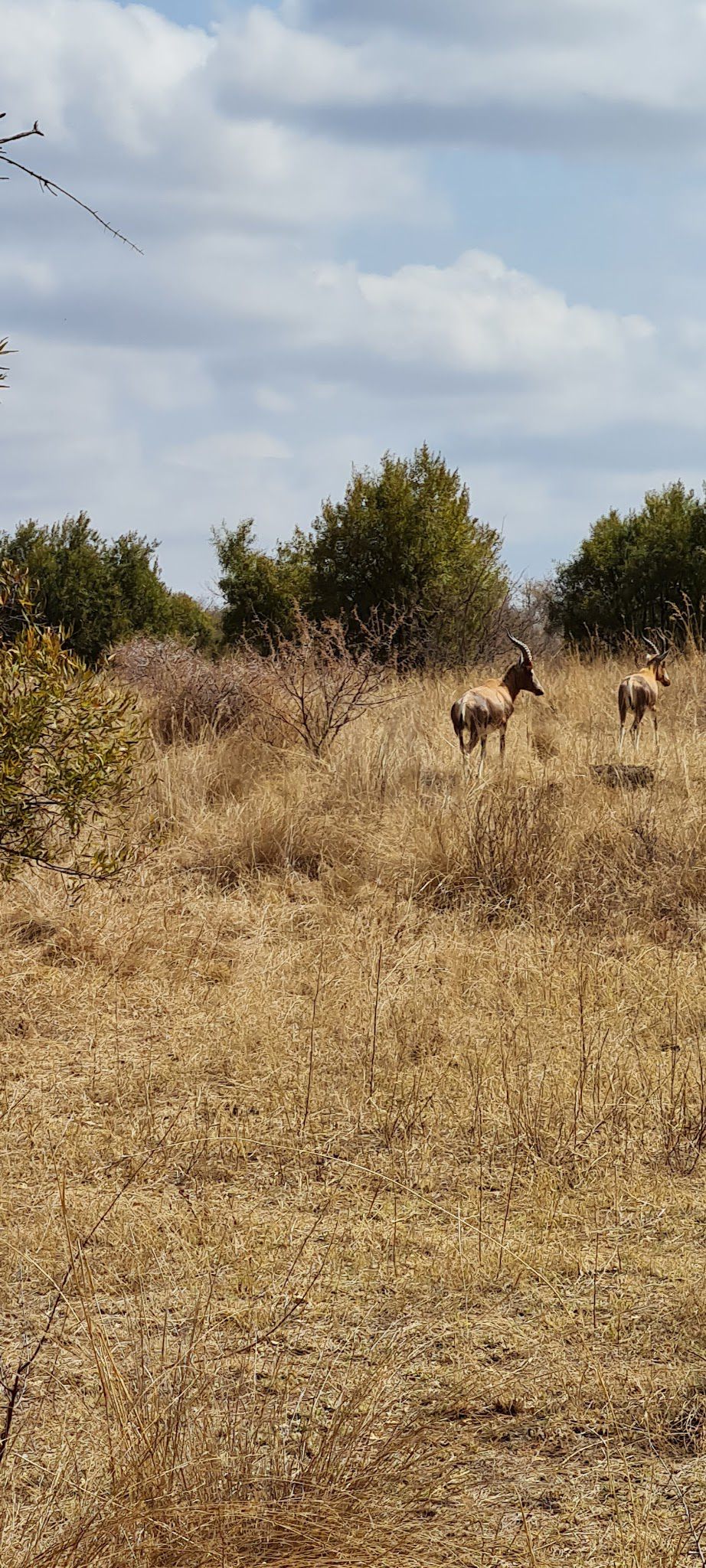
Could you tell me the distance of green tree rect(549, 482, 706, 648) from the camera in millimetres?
19500

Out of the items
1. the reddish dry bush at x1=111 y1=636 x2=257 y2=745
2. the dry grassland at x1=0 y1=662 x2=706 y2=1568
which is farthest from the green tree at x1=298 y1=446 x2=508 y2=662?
the dry grassland at x1=0 y1=662 x2=706 y2=1568

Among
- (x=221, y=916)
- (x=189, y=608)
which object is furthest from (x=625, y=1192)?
(x=189, y=608)

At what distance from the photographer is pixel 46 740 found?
532cm

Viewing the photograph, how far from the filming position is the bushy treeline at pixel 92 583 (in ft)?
74.7

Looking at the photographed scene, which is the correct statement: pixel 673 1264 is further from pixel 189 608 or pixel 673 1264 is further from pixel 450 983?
pixel 189 608

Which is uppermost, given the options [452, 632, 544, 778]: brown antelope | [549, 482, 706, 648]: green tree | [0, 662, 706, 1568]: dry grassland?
[549, 482, 706, 648]: green tree

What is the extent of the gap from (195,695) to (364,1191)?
8.67 meters

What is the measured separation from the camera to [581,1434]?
2930 mm

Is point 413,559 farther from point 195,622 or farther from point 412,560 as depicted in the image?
point 195,622

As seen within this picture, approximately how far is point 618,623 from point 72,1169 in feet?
56.0

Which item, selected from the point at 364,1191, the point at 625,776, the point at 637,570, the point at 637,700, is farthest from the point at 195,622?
the point at 364,1191

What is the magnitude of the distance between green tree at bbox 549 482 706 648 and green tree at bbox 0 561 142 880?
577 inches

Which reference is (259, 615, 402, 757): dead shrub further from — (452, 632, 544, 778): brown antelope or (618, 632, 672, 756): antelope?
(618, 632, 672, 756): antelope

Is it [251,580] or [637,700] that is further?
[251,580]
